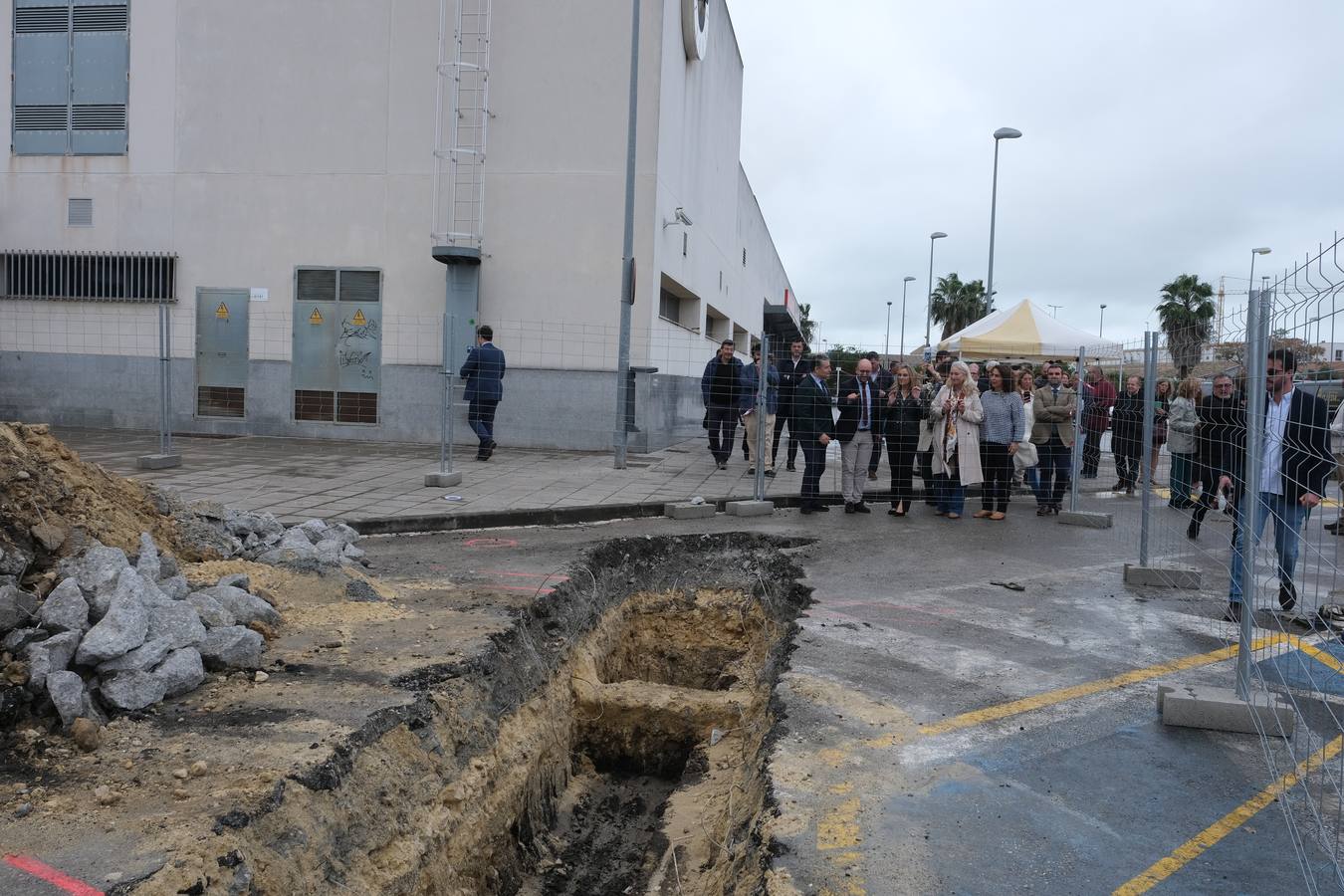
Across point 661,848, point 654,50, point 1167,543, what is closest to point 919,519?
point 1167,543

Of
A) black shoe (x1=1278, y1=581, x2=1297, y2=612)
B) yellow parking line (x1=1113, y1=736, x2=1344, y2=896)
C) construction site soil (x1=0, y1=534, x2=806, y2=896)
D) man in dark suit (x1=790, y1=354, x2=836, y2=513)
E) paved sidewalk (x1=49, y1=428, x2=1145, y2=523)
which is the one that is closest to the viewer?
yellow parking line (x1=1113, y1=736, x2=1344, y2=896)

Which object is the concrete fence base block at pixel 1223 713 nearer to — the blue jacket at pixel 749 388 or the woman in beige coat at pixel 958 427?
the woman in beige coat at pixel 958 427

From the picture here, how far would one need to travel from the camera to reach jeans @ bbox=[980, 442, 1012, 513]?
34.9 ft

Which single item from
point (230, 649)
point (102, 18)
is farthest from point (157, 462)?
point (102, 18)

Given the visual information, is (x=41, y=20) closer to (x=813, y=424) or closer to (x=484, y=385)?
(x=484, y=385)

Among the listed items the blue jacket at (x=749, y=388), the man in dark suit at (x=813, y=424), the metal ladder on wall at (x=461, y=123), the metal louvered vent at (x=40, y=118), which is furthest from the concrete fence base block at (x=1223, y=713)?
the metal louvered vent at (x=40, y=118)

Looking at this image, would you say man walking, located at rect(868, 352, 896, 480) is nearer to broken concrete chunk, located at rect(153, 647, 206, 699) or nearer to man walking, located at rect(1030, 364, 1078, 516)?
man walking, located at rect(1030, 364, 1078, 516)

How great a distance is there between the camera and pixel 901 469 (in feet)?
35.4

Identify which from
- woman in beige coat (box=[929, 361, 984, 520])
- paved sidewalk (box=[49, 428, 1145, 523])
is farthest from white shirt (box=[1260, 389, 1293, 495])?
woman in beige coat (box=[929, 361, 984, 520])

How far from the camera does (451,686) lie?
4.57 meters

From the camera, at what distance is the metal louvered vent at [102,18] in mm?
15875

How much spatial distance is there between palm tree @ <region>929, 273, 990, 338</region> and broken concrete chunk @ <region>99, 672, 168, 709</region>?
73.6 metres

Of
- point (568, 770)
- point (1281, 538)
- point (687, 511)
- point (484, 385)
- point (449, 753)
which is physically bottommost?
point (568, 770)

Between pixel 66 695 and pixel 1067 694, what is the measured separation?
182 inches
